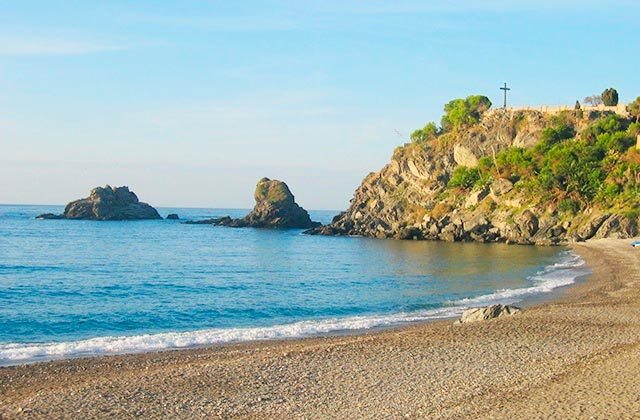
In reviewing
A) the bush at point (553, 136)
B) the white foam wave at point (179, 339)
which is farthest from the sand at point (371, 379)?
the bush at point (553, 136)

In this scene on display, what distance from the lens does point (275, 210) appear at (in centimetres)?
13212

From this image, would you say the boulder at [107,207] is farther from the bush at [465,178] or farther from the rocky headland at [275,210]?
the bush at [465,178]

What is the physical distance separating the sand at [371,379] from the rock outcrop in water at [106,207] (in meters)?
147

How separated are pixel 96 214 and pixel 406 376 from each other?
154501 millimetres

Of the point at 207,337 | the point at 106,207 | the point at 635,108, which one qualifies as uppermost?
the point at 635,108

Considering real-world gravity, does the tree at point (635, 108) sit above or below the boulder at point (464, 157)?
above

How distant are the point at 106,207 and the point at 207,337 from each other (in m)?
145

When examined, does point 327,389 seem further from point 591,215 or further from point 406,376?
point 591,215

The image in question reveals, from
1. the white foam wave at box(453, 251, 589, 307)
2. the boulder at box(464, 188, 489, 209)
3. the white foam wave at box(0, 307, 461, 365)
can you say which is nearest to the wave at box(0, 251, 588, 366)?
the white foam wave at box(0, 307, 461, 365)

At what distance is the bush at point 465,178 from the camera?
10238 centimetres

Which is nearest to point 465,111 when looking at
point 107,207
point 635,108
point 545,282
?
point 635,108

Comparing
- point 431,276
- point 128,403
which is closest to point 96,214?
point 431,276

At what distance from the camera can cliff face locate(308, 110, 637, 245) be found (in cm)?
8412

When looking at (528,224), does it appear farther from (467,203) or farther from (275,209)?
(275,209)
